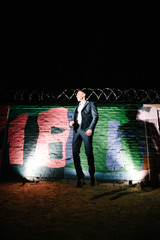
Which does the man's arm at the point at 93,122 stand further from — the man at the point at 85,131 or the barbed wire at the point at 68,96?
the barbed wire at the point at 68,96

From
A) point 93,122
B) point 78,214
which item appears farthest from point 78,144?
point 78,214

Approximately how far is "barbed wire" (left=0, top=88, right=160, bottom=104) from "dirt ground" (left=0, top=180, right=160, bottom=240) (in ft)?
8.40

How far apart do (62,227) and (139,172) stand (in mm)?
2999

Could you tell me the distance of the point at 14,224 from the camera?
1732mm

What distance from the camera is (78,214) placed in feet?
6.69

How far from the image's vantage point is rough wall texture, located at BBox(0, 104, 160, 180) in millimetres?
4059

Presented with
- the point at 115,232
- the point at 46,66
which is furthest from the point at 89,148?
the point at 46,66

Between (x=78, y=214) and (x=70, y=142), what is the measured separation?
237 centimetres

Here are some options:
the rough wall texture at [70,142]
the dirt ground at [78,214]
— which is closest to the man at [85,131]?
the dirt ground at [78,214]

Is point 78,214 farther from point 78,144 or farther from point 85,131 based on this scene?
point 85,131

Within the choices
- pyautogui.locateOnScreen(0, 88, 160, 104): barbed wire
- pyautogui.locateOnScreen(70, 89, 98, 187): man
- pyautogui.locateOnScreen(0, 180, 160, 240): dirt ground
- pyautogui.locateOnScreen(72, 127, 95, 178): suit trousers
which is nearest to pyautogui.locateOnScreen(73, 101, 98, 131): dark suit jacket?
pyautogui.locateOnScreen(70, 89, 98, 187): man

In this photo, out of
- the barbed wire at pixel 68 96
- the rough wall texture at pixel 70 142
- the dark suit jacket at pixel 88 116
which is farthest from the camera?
the barbed wire at pixel 68 96

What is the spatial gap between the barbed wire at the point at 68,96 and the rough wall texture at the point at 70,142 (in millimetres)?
214

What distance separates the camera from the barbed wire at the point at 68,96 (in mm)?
4293
